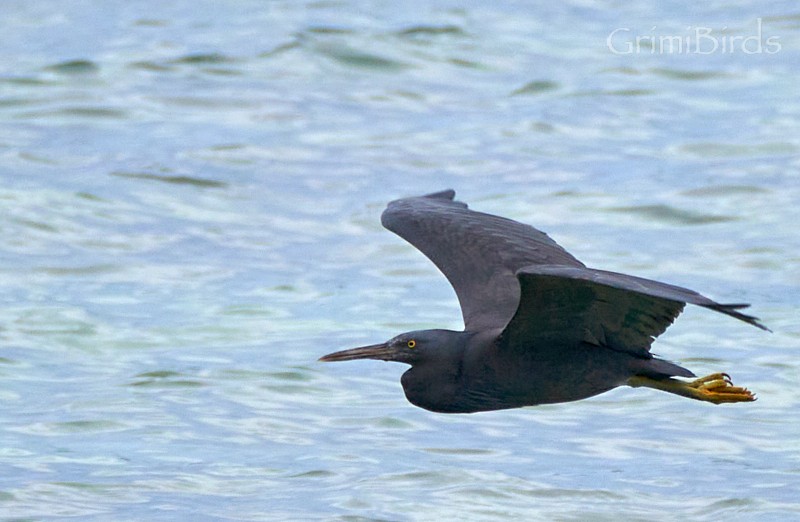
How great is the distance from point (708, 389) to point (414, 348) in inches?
61.2

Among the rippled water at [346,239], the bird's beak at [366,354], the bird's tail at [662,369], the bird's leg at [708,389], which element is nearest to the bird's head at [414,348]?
the bird's beak at [366,354]

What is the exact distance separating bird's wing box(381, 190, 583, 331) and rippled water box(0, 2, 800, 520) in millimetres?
1165

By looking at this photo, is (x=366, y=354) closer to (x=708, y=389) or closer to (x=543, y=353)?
(x=543, y=353)

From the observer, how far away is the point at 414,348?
289 inches

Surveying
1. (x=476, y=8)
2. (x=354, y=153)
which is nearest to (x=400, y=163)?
(x=354, y=153)

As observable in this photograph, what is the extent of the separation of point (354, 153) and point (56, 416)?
599 cm

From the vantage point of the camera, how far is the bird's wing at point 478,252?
7.90 meters

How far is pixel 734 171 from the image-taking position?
47.6 feet

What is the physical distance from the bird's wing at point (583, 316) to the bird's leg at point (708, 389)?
448 mm

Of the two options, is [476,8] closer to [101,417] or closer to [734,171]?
[734,171]

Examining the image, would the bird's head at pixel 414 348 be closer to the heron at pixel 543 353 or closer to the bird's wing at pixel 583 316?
the heron at pixel 543 353

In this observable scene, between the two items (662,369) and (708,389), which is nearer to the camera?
(662,369)

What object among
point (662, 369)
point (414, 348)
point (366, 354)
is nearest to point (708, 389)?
point (662, 369)

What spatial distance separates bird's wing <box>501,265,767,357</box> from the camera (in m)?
6.76
